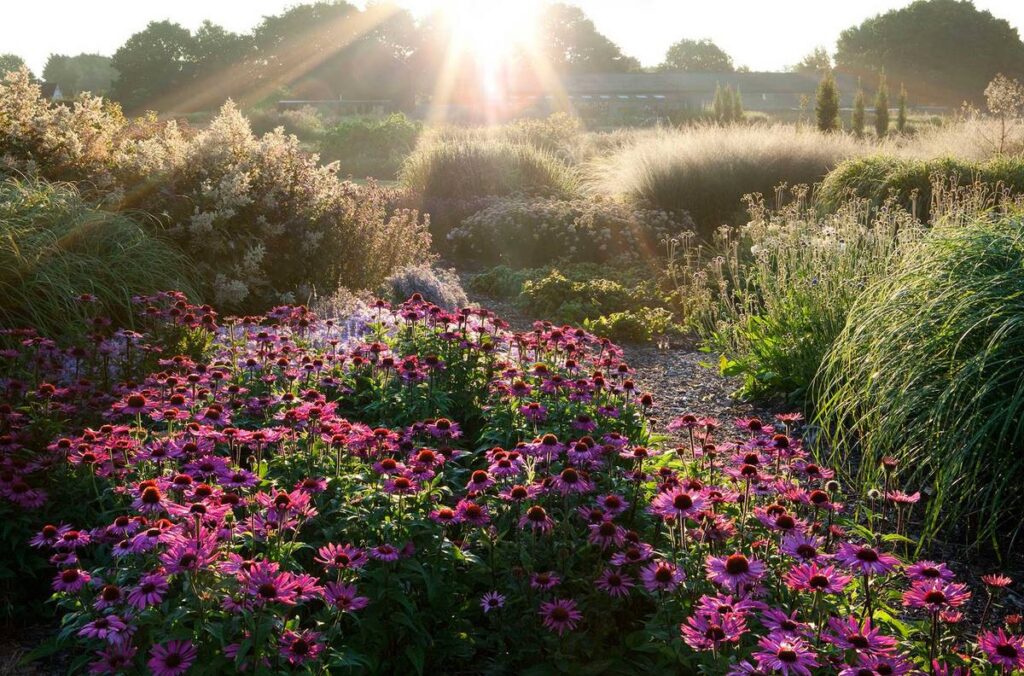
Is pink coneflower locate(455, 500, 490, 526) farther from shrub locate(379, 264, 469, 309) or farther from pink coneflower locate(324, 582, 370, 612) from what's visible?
shrub locate(379, 264, 469, 309)

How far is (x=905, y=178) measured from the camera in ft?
34.6

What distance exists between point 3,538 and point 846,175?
10516 millimetres

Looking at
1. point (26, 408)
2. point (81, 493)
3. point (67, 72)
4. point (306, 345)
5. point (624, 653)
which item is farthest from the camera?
point (67, 72)

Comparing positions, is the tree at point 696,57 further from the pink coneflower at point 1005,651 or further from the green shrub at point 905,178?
the pink coneflower at point 1005,651

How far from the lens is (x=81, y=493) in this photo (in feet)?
9.93

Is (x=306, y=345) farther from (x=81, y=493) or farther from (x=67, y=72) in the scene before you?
(x=67, y=72)

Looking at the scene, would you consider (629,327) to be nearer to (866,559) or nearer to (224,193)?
(224,193)

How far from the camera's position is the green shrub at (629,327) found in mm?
7051

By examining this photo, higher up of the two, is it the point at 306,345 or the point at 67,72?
the point at 67,72

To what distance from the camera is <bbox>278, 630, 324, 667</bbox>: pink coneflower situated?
6.23ft

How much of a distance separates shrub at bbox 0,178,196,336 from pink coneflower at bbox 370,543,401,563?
9.01 feet

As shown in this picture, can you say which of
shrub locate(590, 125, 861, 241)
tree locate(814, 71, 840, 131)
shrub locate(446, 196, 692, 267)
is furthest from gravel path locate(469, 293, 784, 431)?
tree locate(814, 71, 840, 131)

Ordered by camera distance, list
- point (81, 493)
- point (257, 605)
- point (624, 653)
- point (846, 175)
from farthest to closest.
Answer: point (846, 175), point (81, 493), point (624, 653), point (257, 605)

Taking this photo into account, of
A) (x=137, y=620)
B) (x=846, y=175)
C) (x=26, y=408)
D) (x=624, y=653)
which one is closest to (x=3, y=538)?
(x=26, y=408)
